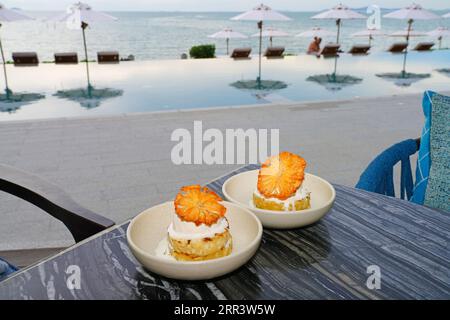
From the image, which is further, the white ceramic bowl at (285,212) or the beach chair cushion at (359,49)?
the beach chair cushion at (359,49)

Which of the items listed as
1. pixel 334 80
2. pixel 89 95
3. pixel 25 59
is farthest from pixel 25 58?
pixel 334 80

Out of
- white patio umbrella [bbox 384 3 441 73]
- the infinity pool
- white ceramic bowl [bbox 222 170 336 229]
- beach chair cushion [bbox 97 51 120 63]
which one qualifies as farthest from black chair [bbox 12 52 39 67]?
white ceramic bowl [bbox 222 170 336 229]

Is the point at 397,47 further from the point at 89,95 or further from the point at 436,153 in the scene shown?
the point at 436,153

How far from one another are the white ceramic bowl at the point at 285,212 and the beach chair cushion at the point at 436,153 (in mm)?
964

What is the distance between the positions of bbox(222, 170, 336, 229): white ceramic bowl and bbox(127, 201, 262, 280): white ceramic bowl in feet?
0.21

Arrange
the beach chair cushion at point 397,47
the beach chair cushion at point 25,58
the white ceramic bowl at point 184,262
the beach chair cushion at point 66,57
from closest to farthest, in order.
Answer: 1. the white ceramic bowl at point 184,262
2. the beach chair cushion at point 25,58
3. the beach chair cushion at point 66,57
4. the beach chair cushion at point 397,47

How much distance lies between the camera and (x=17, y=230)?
3.38m

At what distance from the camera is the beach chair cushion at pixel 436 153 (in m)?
2.17

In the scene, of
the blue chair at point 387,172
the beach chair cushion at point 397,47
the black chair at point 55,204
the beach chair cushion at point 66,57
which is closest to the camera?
the black chair at point 55,204

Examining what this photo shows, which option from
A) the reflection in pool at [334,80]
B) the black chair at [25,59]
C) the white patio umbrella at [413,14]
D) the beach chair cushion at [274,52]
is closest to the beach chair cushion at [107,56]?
the black chair at [25,59]

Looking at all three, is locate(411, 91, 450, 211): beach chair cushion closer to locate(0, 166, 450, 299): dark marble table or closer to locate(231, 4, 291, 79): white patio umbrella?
locate(0, 166, 450, 299): dark marble table

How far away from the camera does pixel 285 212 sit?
1.28m

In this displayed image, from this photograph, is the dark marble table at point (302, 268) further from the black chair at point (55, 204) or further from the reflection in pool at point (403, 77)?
the reflection in pool at point (403, 77)
